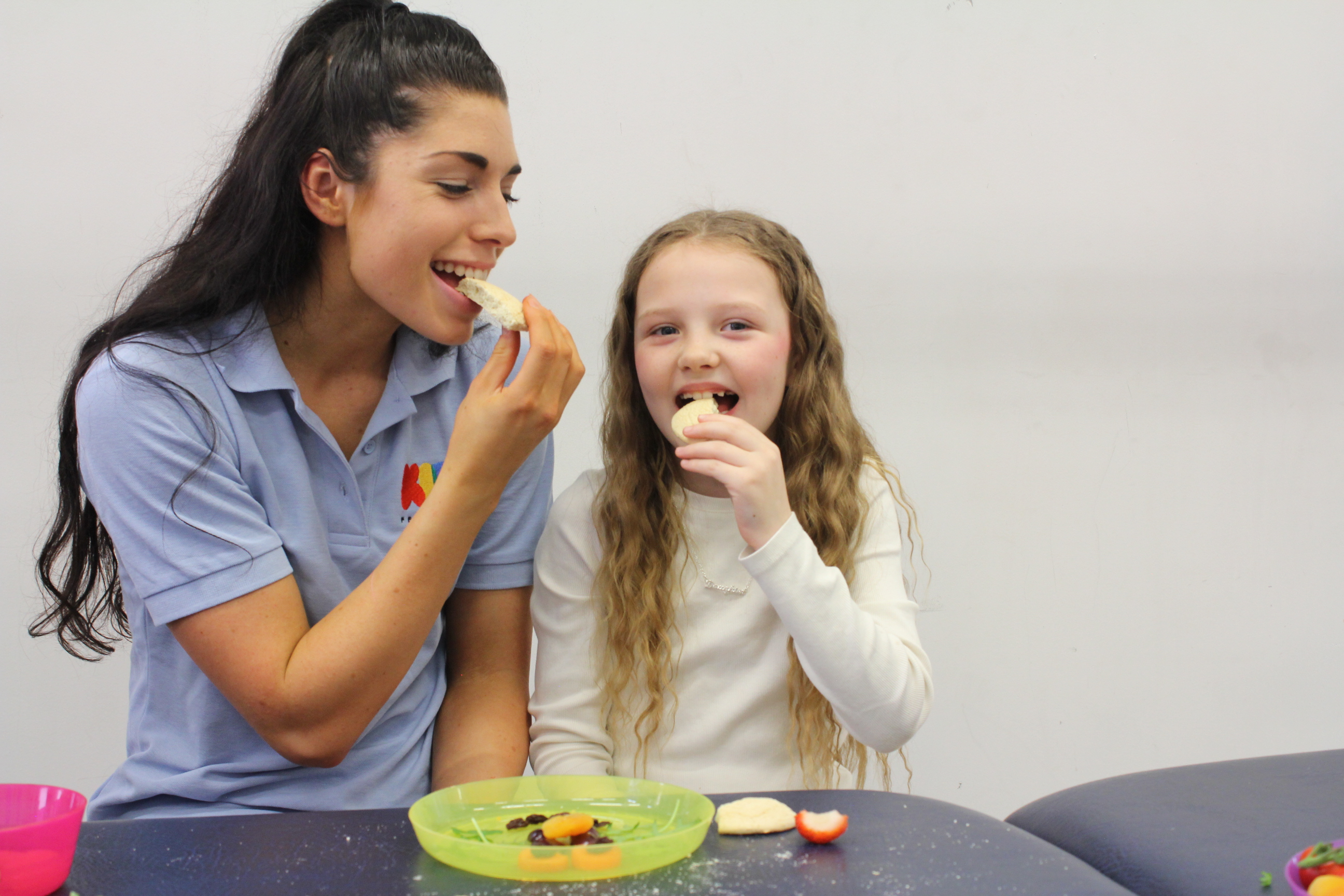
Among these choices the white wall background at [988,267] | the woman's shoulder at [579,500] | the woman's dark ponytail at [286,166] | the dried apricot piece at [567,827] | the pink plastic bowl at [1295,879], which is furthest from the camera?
the white wall background at [988,267]

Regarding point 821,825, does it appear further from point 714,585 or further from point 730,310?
point 730,310

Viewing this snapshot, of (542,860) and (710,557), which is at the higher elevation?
(710,557)

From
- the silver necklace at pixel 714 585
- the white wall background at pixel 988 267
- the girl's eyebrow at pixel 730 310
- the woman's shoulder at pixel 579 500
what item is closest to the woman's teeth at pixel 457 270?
the girl's eyebrow at pixel 730 310

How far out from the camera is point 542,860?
0.71 metres

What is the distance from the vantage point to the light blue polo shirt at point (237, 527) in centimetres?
110

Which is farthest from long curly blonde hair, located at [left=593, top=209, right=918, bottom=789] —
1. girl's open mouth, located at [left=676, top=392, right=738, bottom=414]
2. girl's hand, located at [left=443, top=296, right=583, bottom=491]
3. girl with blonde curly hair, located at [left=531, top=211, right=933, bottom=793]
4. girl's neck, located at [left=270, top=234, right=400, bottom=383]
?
girl's neck, located at [left=270, top=234, right=400, bottom=383]

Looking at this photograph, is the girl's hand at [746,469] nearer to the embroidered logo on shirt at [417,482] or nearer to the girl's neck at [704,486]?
the girl's neck at [704,486]

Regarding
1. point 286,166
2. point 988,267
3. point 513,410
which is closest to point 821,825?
point 513,410

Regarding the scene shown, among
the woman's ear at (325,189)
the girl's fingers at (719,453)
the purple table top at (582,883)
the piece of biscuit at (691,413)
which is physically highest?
the woman's ear at (325,189)

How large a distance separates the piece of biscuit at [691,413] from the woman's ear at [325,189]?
0.46 m

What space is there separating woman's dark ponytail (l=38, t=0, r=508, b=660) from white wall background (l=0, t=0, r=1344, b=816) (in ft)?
2.69

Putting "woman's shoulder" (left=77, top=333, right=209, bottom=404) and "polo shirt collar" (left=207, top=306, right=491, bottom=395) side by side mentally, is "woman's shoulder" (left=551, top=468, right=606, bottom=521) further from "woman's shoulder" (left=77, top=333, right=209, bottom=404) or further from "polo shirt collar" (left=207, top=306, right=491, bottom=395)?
"woman's shoulder" (left=77, top=333, right=209, bottom=404)

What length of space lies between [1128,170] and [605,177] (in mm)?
1082

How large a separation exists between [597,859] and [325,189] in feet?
2.78
